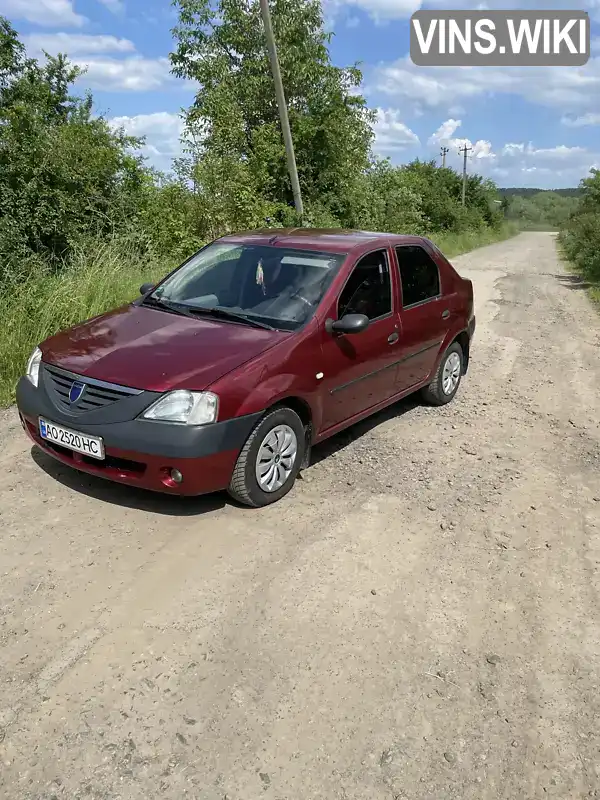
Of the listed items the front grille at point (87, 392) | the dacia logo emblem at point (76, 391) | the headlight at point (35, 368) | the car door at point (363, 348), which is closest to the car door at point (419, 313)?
the car door at point (363, 348)

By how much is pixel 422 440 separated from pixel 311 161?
1847 centimetres

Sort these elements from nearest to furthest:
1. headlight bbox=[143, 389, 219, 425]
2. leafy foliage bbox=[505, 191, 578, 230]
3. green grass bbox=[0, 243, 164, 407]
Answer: headlight bbox=[143, 389, 219, 425], green grass bbox=[0, 243, 164, 407], leafy foliage bbox=[505, 191, 578, 230]

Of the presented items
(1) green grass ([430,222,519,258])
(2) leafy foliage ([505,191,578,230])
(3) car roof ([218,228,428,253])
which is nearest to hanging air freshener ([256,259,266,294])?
(3) car roof ([218,228,428,253])

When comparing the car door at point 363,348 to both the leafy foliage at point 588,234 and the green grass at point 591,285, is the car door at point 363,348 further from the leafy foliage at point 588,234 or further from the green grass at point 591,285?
the leafy foliage at point 588,234

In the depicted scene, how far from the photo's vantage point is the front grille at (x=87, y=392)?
386cm

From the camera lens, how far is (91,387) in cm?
396

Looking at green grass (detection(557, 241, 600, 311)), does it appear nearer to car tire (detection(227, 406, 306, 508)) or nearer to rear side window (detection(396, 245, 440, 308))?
rear side window (detection(396, 245, 440, 308))

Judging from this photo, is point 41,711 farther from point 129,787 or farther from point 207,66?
point 207,66

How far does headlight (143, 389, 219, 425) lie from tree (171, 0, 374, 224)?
1797cm

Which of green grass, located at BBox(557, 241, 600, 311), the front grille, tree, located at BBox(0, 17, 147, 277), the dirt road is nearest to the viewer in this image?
the dirt road

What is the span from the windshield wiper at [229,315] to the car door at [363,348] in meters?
0.44

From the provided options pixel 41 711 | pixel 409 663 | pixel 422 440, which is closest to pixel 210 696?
pixel 41 711

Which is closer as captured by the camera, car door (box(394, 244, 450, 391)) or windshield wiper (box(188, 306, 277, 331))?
windshield wiper (box(188, 306, 277, 331))

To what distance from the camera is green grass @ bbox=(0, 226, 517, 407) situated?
6652 mm
